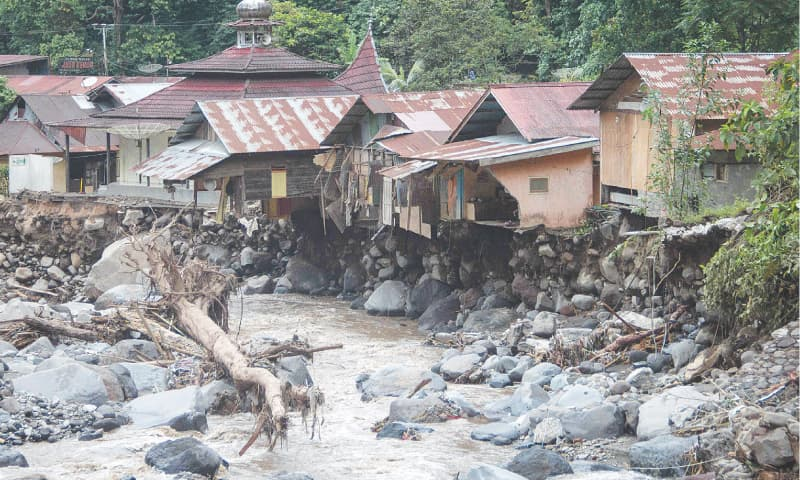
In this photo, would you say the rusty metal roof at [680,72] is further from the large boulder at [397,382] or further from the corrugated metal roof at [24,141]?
the corrugated metal roof at [24,141]

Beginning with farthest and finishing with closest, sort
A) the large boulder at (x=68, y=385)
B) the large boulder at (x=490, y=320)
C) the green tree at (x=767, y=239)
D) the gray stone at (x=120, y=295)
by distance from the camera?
1. the gray stone at (x=120, y=295)
2. the large boulder at (x=490, y=320)
3. the large boulder at (x=68, y=385)
4. the green tree at (x=767, y=239)

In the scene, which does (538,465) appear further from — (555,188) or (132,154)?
(132,154)

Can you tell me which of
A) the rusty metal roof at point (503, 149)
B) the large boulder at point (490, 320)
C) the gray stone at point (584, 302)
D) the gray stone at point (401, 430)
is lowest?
the gray stone at point (401, 430)

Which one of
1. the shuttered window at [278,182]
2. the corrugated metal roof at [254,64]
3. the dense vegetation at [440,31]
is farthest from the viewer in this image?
the corrugated metal roof at [254,64]

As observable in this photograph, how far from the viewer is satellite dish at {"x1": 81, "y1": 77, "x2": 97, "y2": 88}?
4262 centimetres

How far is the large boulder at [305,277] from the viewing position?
95.2 ft

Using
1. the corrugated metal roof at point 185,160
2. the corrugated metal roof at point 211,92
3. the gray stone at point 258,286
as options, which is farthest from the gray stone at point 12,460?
the corrugated metal roof at point 211,92

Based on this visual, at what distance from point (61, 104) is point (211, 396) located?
79.0ft

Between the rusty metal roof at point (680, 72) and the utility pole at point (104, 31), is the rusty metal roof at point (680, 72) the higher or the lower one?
the lower one

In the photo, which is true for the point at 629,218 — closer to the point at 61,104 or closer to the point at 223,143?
the point at 223,143

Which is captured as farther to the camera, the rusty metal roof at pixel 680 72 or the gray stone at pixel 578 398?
the rusty metal roof at pixel 680 72

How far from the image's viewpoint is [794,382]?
44.7 feet

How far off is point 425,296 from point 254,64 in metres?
12.0

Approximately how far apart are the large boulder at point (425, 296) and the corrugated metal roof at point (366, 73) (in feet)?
34.1
